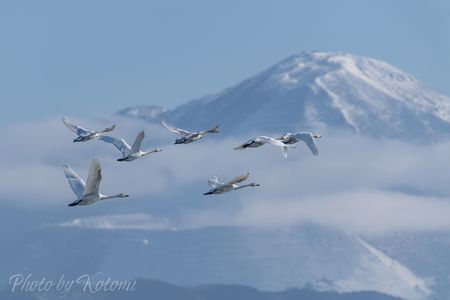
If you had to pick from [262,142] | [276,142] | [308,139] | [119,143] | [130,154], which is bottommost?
[130,154]

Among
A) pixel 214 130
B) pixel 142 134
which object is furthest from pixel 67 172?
pixel 214 130

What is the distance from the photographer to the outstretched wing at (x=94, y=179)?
91.2m

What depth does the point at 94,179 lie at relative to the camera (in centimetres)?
9450

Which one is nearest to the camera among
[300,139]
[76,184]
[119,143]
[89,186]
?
[89,186]

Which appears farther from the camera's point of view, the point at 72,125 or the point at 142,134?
the point at 72,125

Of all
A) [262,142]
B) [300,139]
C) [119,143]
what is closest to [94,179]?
[262,142]

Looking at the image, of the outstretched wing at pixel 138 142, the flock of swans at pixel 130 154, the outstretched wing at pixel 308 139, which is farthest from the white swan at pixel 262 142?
the outstretched wing at pixel 138 142

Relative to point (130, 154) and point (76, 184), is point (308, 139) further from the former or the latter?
point (76, 184)

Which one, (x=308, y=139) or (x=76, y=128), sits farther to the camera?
(x=76, y=128)

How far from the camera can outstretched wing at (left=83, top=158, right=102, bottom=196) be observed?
299 ft

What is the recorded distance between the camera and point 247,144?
104 meters

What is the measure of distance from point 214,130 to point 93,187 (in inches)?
675

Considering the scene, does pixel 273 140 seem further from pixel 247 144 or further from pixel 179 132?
pixel 179 132

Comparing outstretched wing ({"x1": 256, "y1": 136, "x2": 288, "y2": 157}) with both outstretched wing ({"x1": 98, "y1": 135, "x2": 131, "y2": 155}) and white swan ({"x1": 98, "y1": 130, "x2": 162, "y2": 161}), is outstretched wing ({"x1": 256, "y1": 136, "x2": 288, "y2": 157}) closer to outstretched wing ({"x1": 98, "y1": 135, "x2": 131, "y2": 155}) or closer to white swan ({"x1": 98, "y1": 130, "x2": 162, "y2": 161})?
white swan ({"x1": 98, "y1": 130, "x2": 162, "y2": 161})
